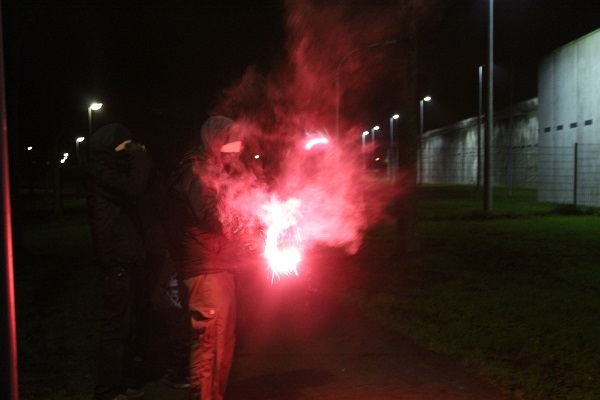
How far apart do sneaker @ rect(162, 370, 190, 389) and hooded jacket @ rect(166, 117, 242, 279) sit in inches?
58.2

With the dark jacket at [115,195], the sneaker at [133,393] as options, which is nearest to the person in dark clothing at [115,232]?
the dark jacket at [115,195]

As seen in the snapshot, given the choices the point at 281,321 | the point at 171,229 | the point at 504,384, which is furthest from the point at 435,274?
the point at 171,229

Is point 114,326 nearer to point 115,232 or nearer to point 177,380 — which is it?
point 115,232

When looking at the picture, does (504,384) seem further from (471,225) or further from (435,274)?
(471,225)

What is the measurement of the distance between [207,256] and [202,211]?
293mm

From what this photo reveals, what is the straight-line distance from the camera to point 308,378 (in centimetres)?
567

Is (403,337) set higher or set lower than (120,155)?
lower

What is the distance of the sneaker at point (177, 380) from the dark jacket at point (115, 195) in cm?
106

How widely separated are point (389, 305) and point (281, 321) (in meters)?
1.48

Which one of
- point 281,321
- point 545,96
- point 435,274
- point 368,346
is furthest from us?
point 545,96

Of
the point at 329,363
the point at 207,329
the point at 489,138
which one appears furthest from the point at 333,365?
the point at 489,138

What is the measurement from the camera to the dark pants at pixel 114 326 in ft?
16.1

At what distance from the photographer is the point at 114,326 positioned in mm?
4961

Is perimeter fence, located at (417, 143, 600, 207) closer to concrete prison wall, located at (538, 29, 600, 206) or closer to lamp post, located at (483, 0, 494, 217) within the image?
concrete prison wall, located at (538, 29, 600, 206)
